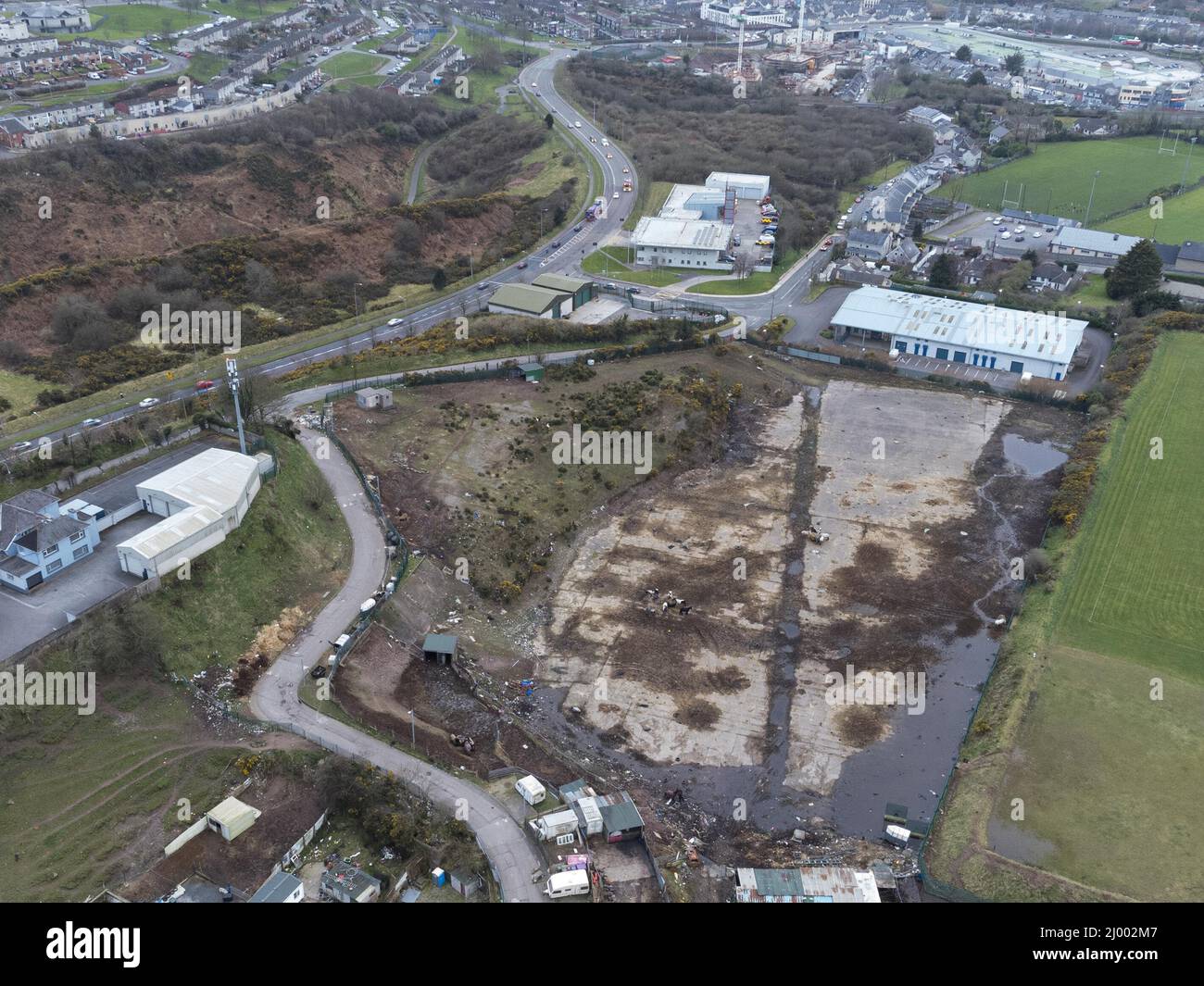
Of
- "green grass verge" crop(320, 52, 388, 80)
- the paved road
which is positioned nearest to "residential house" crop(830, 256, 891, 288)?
the paved road

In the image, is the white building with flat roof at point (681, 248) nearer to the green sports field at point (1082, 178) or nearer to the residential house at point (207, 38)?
the green sports field at point (1082, 178)

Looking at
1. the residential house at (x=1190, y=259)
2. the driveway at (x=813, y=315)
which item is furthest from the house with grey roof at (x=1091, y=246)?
the driveway at (x=813, y=315)

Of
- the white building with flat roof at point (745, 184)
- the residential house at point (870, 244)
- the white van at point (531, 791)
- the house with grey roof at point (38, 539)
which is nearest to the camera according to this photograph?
the white van at point (531, 791)

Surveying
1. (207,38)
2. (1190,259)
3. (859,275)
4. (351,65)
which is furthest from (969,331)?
(207,38)

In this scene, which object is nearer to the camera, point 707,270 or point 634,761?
point 634,761

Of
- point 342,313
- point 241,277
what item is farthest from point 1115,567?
point 241,277

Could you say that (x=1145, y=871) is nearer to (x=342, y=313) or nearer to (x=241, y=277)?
(x=342, y=313)
